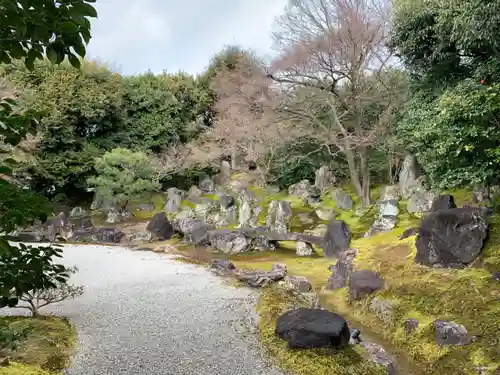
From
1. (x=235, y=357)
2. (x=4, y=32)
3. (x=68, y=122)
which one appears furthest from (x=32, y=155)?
(x=4, y=32)

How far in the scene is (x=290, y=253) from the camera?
15.0 m

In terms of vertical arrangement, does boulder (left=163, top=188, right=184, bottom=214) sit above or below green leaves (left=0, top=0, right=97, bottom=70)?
above

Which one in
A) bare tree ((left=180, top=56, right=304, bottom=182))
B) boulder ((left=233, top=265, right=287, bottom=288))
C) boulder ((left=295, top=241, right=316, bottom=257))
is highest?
bare tree ((left=180, top=56, right=304, bottom=182))

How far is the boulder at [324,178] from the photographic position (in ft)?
73.3

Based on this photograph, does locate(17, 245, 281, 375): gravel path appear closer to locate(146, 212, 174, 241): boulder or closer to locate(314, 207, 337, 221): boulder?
locate(146, 212, 174, 241): boulder

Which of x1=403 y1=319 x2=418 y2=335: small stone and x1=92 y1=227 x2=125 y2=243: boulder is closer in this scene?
x1=403 y1=319 x2=418 y2=335: small stone

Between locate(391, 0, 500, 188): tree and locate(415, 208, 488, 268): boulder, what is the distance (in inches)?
32.7

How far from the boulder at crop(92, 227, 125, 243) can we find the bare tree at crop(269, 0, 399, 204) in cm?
982

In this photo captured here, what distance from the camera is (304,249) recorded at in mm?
14539

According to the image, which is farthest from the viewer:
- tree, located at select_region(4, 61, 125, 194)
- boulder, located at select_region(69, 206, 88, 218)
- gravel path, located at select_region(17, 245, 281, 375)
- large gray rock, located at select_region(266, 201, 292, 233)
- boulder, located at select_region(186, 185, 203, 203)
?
boulder, located at select_region(186, 185, 203, 203)

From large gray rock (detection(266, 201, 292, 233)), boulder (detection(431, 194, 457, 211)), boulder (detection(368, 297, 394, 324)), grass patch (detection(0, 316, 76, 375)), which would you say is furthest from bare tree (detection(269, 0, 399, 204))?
grass patch (detection(0, 316, 76, 375))

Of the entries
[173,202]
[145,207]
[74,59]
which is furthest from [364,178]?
[74,59]

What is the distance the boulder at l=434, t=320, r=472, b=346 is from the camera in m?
5.91

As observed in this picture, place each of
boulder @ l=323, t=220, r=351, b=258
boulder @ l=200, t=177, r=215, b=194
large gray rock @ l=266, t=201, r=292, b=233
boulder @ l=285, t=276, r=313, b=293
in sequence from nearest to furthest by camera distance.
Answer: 1. boulder @ l=285, t=276, r=313, b=293
2. boulder @ l=323, t=220, r=351, b=258
3. large gray rock @ l=266, t=201, r=292, b=233
4. boulder @ l=200, t=177, r=215, b=194
